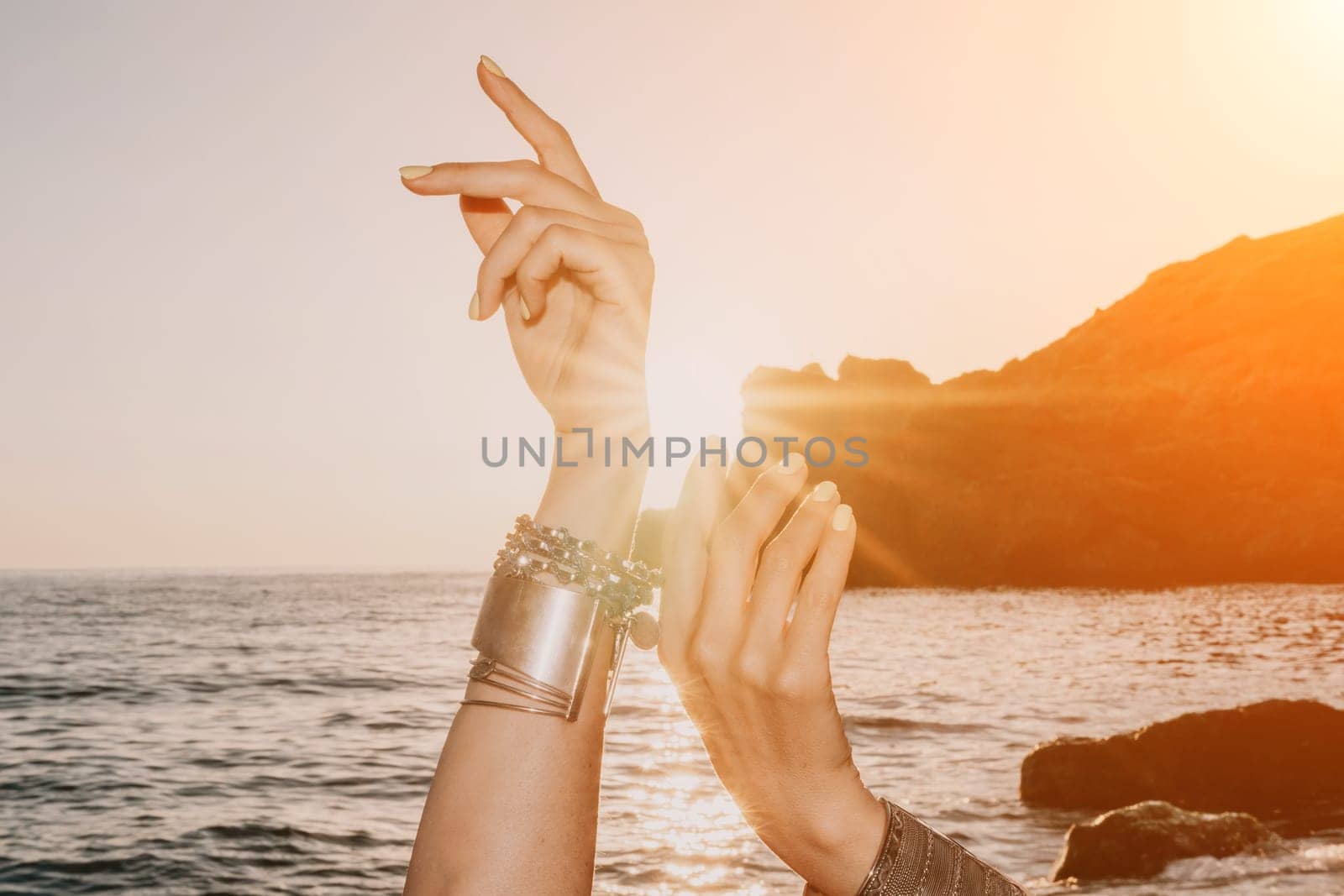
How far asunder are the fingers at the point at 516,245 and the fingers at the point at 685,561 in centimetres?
46

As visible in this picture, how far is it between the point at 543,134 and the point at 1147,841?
9241 mm

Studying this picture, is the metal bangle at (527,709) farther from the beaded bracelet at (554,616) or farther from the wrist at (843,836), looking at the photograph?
the wrist at (843,836)

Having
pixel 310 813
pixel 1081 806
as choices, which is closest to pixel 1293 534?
pixel 1081 806

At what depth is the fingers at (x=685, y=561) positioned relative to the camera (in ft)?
3.58

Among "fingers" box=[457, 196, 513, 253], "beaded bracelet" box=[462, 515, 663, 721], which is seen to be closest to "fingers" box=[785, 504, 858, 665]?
"beaded bracelet" box=[462, 515, 663, 721]

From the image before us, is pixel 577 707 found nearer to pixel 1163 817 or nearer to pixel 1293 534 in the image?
pixel 1163 817

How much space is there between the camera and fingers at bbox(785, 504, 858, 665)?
101 cm

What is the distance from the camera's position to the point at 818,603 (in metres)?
1.01

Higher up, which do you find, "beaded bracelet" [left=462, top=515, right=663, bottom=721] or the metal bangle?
"beaded bracelet" [left=462, top=515, right=663, bottom=721]

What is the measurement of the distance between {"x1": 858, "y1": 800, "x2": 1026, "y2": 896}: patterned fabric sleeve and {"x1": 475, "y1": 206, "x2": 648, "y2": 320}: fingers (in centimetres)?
92

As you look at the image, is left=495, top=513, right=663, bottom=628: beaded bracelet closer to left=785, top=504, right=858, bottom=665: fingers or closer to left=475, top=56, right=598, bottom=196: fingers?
left=785, top=504, right=858, bottom=665: fingers

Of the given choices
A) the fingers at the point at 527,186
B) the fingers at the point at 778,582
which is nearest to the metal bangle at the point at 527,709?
the fingers at the point at 778,582

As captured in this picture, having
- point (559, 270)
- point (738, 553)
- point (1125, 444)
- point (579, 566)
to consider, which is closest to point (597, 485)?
point (579, 566)

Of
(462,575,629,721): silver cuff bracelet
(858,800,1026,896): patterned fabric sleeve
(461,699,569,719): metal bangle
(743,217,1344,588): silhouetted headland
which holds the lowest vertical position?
(858,800,1026,896): patterned fabric sleeve
